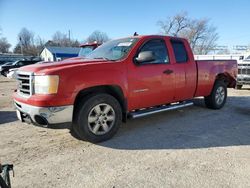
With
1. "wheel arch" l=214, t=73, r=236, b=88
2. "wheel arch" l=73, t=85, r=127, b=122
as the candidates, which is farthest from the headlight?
"wheel arch" l=214, t=73, r=236, b=88

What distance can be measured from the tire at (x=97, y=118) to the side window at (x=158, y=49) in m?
1.42

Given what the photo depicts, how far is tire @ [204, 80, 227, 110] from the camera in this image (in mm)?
7453

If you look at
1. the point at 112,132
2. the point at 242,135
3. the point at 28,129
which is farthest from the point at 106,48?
the point at 242,135

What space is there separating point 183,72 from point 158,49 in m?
0.83

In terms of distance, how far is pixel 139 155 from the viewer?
13.7 feet

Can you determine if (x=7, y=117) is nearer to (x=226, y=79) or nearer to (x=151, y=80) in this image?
(x=151, y=80)

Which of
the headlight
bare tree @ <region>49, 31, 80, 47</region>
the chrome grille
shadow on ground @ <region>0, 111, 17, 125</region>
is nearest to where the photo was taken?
the headlight

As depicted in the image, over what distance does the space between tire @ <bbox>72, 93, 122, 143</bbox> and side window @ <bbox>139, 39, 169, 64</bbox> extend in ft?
4.66

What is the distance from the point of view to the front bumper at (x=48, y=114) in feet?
13.8

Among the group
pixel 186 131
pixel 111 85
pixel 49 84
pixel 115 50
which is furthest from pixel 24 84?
pixel 186 131

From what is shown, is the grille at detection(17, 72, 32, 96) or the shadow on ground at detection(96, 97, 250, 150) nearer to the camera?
the grille at detection(17, 72, 32, 96)

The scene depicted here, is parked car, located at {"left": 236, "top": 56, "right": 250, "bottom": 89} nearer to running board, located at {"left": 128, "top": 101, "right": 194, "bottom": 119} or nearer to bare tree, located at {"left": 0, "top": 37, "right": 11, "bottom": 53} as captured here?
running board, located at {"left": 128, "top": 101, "right": 194, "bottom": 119}

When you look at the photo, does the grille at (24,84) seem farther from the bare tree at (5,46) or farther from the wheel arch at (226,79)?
the bare tree at (5,46)

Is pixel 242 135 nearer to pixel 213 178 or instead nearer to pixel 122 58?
pixel 213 178
